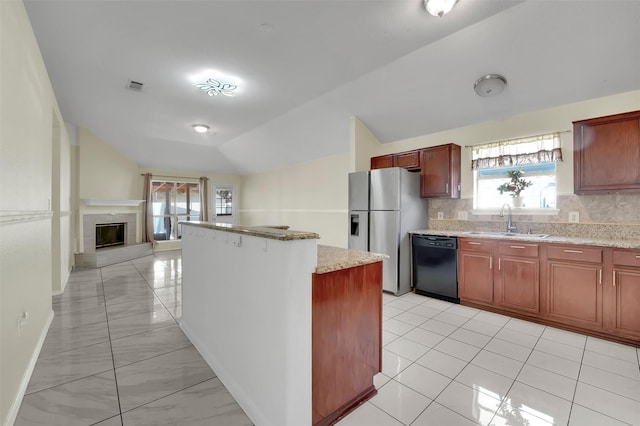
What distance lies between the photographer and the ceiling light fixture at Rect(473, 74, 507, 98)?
3256 millimetres

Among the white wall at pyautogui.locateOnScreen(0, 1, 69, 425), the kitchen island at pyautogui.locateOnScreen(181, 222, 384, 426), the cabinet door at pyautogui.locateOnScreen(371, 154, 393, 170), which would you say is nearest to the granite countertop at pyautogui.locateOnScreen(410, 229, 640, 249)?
the cabinet door at pyautogui.locateOnScreen(371, 154, 393, 170)

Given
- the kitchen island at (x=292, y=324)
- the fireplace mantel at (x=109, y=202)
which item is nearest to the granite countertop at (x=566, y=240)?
the kitchen island at (x=292, y=324)

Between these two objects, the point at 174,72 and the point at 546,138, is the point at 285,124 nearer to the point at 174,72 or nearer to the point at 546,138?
the point at 174,72

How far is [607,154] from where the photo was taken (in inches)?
112

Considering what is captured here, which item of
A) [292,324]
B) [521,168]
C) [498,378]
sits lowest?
[498,378]

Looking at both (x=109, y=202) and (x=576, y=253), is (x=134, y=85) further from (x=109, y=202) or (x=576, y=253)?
(x=576, y=253)

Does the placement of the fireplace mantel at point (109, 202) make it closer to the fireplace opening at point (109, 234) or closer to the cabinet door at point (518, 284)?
the fireplace opening at point (109, 234)

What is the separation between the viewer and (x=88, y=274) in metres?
5.20

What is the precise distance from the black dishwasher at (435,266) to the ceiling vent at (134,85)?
15.1 ft

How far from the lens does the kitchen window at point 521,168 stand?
136 inches

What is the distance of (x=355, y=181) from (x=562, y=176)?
2643 mm

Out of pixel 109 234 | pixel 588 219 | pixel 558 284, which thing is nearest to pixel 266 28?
pixel 558 284

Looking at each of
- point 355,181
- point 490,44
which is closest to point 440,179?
point 355,181

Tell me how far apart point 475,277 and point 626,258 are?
4.41ft
